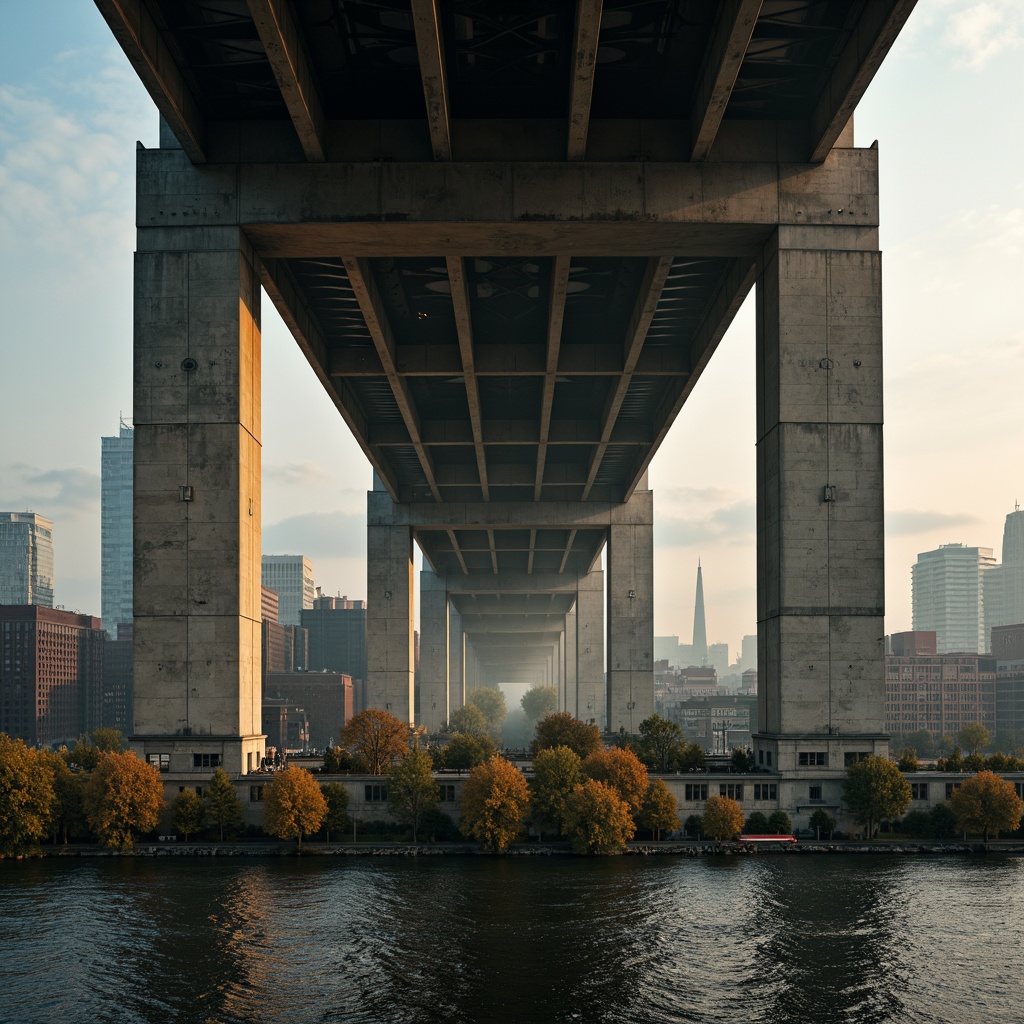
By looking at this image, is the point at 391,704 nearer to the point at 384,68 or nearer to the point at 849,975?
the point at 384,68

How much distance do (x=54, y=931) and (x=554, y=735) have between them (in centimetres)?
4601

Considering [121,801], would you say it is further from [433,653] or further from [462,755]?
[433,653]

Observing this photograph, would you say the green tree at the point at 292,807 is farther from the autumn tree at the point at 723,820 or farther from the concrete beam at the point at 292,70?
the concrete beam at the point at 292,70

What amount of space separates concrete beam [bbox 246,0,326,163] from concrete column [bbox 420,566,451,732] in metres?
93.3

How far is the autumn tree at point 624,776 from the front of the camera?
53.8m

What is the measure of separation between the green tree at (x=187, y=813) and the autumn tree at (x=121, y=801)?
0.83 meters

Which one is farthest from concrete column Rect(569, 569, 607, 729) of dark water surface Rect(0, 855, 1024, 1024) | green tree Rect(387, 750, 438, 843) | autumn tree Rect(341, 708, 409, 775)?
dark water surface Rect(0, 855, 1024, 1024)

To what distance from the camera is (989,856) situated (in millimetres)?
51438

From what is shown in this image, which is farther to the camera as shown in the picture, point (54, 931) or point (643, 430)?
point (643, 430)

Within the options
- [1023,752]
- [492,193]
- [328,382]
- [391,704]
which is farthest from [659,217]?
[1023,752]

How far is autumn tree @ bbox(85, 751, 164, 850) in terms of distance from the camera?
2018 inches

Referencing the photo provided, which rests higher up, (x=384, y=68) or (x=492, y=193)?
(x=384, y=68)

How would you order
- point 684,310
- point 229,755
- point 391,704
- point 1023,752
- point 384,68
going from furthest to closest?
point 1023,752, point 391,704, point 684,310, point 229,755, point 384,68

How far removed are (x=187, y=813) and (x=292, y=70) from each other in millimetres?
30252
